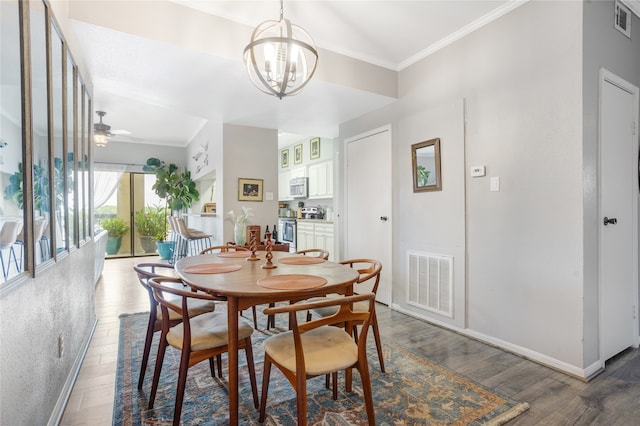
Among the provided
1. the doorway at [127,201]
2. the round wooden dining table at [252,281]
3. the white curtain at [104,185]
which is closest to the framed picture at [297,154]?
the doorway at [127,201]

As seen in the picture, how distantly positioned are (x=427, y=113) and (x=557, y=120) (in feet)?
3.79

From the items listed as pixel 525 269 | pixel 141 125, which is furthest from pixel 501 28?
pixel 141 125

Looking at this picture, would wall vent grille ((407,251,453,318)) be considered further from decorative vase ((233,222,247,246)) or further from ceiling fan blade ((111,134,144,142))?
ceiling fan blade ((111,134,144,142))

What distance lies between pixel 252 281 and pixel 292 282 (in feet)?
0.71

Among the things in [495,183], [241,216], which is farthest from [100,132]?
[495,183]

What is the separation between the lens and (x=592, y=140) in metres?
2.16

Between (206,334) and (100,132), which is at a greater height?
(100,132)

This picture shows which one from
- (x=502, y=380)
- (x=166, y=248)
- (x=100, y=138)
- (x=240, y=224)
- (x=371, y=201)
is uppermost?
(x=100, y=138)

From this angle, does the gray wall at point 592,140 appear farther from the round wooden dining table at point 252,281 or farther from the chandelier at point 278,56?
the chandelier at point 278,56

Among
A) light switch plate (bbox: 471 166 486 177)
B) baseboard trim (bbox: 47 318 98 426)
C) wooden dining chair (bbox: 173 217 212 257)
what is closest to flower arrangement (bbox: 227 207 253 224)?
wooden dining chair (bbox: 173 217 212 257)

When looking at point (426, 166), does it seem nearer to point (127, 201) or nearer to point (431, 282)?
point (431, 282)

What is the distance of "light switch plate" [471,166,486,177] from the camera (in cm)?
265

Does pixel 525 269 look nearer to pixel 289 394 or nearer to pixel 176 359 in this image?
pixel 289 394

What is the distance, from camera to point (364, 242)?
3984 millimetres
